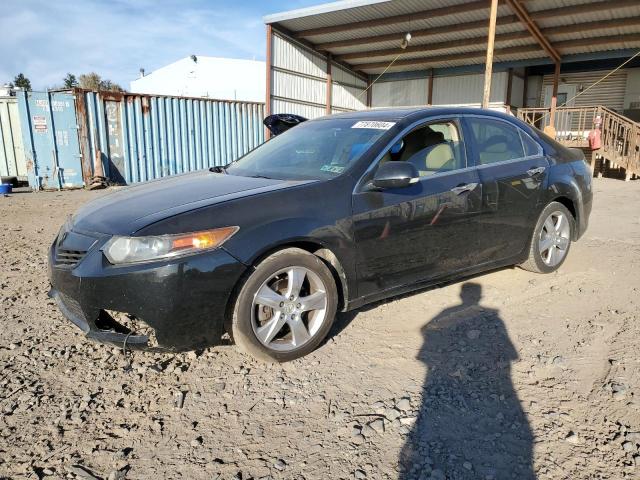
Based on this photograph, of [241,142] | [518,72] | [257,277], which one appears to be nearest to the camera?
[257,277]

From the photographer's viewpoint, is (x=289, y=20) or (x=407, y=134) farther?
(x=289, y=20)

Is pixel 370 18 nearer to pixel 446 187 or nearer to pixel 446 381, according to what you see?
pixel 446 187

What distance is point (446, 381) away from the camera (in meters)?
2.72

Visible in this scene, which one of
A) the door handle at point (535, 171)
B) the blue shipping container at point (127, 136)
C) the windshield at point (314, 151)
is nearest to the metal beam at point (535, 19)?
the blue shipping container at point (127, 136)

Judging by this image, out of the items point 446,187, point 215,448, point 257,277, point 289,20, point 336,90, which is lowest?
point 215,448

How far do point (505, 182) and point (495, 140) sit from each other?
0.41 m

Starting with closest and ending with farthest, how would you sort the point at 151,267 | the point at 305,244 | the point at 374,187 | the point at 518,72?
the point at 151,267 → the point at 305,244 → the point at 374,187 → the point at 518,72

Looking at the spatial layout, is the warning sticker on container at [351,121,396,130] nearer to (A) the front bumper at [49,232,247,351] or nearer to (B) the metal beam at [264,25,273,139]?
(A) the front bumper at [49,232,247,351]

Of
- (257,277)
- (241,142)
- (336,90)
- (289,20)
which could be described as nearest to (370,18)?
(289,20)

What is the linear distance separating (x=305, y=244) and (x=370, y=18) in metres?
15.1

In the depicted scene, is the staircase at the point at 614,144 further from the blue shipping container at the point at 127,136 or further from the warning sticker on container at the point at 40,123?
the warning sticker on container at the point at 40,123

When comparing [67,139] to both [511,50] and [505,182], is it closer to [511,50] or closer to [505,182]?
[505,182]

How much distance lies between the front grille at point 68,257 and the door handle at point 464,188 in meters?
2.53

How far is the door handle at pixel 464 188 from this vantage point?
11.7 feet
